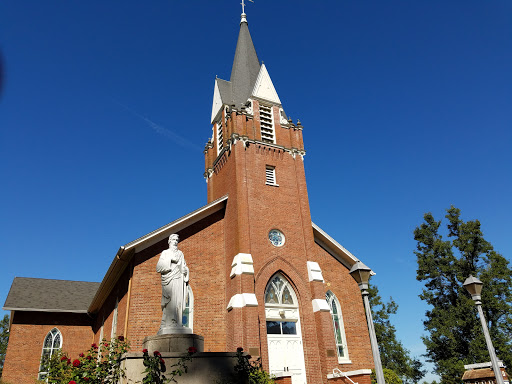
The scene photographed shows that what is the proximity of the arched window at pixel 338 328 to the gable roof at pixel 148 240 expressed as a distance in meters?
6.82

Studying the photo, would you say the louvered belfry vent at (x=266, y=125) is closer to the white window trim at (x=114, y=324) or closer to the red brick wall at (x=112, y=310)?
the red brick wall at (x=112, y=310)

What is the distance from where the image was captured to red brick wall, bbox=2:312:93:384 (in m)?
21.2

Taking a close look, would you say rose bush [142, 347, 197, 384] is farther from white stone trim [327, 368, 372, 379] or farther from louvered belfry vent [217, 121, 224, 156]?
louvered belfry vent [217, 121, 224, 156]

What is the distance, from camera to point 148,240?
16.0m

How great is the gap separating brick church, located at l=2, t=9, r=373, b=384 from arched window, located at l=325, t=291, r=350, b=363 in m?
0.05

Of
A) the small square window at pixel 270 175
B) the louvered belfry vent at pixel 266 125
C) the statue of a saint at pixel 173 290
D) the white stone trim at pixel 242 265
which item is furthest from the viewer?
the louvered belfry vent at pixel 266 125

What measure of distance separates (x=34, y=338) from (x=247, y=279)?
14.2 metres

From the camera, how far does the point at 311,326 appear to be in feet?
54.8

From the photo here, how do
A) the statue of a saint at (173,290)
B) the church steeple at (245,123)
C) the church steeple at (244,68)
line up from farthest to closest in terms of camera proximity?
the church steeple at (244,68)
the church steeple at (245,123)
the statue of a saint at (173,290)

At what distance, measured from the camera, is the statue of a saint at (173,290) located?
32.4ft

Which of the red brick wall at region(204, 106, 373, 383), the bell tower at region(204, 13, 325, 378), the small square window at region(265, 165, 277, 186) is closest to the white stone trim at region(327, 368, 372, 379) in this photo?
the red brick wall at region(204, 106, 373, 383)

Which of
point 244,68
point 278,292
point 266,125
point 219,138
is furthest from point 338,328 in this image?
point 244,68

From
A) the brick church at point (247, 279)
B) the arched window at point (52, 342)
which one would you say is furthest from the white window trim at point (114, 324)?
the arched window at point (52, 342)

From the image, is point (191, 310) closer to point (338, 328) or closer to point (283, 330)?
point (283, 330)
